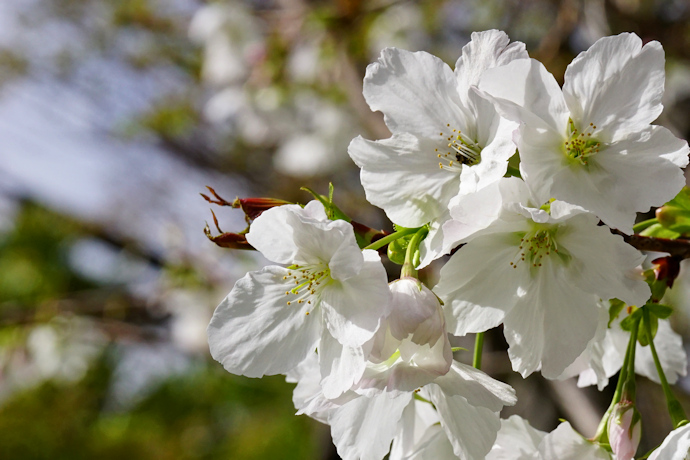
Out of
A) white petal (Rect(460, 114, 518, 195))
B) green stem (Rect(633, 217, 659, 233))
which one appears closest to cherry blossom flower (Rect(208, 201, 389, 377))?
white petal (Rect(460, 114, 518, 195))

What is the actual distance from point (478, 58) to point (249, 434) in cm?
404

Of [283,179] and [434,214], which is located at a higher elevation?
[434,214]

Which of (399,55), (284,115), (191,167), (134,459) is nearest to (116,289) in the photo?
(191,167)

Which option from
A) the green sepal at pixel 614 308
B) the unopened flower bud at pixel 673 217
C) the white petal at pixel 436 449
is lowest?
the white petal at pixel 436 449

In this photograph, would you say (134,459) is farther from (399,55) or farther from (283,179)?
(399,55)

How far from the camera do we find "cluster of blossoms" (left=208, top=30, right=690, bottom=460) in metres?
0.45

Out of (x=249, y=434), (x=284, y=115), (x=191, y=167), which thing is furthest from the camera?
(x=249, y=434)

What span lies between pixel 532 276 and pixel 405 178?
14 cm

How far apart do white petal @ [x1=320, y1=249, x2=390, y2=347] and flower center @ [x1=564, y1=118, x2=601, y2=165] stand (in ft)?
0.61

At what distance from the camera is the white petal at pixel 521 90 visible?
0.45m

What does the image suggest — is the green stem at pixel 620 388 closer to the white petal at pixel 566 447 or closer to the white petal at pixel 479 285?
the white petal at pixel 566 447

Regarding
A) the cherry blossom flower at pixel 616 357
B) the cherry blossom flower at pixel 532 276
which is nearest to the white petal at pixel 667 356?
the cherry blossom flower at pixel 616 357

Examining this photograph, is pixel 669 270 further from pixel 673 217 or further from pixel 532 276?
pixel 532 276

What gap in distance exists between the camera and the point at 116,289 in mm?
3795
